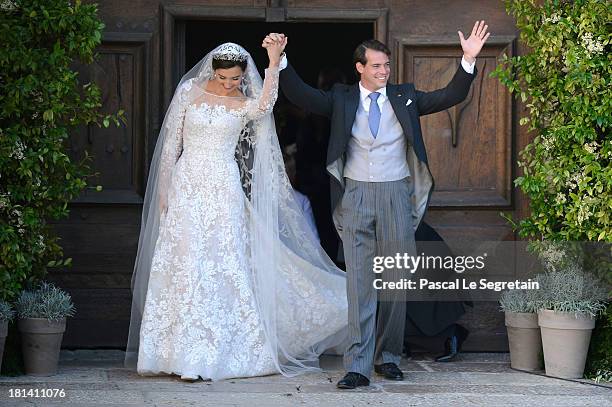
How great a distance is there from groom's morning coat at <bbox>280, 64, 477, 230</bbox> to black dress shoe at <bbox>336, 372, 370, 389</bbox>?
0.87m

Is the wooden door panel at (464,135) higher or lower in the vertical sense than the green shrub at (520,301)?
higher

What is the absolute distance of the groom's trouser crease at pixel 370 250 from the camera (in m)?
6.74

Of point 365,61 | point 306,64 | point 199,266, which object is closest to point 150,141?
point 199,266

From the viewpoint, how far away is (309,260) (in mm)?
7496

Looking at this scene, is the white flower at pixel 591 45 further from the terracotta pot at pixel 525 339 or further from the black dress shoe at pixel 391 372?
the black dress shoe at pixel 391 372

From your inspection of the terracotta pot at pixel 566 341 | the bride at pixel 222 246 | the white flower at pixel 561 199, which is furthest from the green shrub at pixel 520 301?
the bride at pixel 222 246

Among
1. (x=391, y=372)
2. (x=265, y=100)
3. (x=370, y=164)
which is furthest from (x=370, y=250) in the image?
(x=265, y=100)

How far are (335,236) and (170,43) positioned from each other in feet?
7.17

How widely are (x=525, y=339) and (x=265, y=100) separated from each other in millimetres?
2129

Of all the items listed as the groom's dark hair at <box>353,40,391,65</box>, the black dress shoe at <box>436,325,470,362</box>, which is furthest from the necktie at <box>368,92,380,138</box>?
the black dress shoe at <box>436,325,470,362</box>

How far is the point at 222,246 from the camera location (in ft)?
23.2

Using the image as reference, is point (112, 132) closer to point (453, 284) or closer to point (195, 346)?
point (195, 346)

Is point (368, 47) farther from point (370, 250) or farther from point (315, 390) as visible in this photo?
point (315, 390)

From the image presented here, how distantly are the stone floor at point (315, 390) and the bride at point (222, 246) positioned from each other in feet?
0.60
